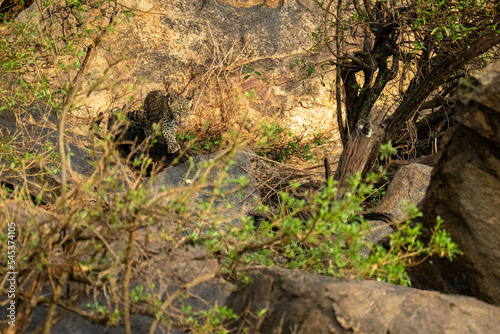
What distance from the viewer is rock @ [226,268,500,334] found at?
2.73m

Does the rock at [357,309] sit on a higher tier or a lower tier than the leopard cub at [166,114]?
higher

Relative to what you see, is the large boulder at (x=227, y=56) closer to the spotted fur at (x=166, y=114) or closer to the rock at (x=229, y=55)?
the rock at (x=229, y=55)

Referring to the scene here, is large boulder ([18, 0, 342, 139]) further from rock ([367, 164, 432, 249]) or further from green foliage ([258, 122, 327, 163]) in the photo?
rock ([367, 164, 432, 249])

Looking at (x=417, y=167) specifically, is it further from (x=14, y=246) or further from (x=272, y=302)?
(x=14, y=246)

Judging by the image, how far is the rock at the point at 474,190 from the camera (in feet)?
9.66

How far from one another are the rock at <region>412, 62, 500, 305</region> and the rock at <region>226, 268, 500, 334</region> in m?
0.23

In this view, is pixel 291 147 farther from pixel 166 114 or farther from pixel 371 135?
pixel 371 135

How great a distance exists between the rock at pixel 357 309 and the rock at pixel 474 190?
0.23 metres

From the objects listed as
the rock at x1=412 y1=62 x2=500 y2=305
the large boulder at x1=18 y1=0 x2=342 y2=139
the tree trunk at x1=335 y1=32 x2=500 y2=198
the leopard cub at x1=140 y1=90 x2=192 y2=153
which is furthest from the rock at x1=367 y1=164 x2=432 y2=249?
the large boulder at x1=18 y1=0 x2=342 y2=139

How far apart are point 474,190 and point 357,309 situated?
39.5 inches

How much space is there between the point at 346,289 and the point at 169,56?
6.13 meters

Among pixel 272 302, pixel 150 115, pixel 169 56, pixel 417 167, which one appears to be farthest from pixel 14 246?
pixel 169 56

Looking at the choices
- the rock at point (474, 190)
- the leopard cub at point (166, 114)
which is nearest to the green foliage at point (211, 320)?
the rock at point (474, 190)

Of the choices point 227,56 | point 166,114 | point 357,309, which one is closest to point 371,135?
point 166,114
